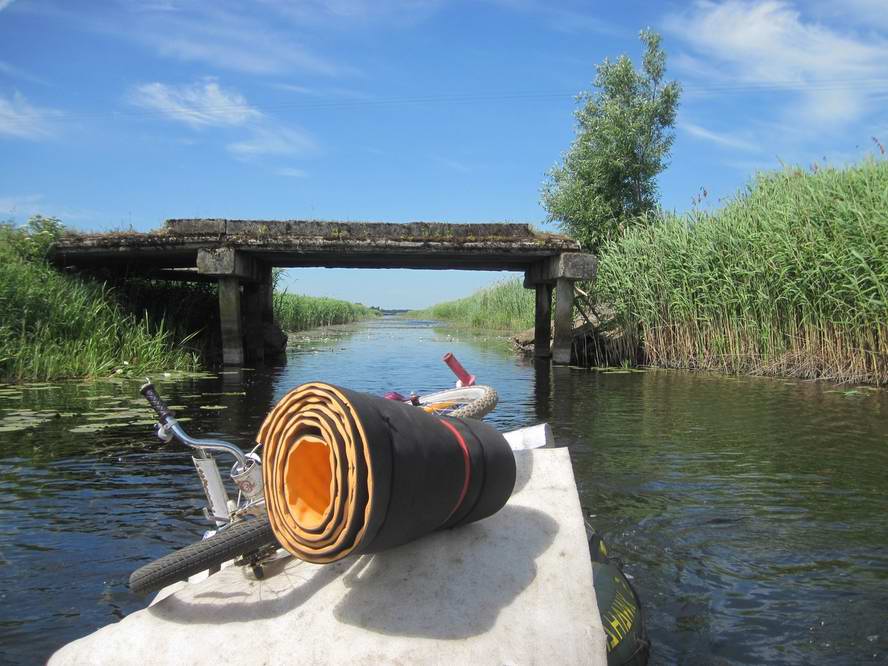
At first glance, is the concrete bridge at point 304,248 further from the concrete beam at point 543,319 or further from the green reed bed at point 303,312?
the green reed bed at point 303,312

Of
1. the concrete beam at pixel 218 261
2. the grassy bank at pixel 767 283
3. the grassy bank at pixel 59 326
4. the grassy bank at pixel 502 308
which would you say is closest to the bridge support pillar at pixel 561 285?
the grassy bank at pixel 767 283

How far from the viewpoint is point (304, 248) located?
13766 mm

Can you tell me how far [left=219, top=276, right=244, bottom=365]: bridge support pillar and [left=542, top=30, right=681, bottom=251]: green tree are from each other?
13.3 meters

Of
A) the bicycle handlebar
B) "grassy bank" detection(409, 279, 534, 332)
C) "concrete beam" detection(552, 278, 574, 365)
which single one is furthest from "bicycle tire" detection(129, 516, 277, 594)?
"grassy bank" detection(409, 279, 534, 332)

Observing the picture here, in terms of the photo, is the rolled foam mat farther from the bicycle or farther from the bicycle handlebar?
the bicycle handlebar

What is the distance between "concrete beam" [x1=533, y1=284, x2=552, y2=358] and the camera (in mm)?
16562

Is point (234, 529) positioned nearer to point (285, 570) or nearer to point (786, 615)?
point (285, 570)

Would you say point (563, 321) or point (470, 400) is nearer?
point (470, 400)

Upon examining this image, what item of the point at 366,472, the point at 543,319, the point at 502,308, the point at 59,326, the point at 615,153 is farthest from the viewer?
the point at 502,308

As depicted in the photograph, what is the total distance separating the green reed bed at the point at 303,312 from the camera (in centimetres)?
2772

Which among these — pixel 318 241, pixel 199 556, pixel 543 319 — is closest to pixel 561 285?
pixel 543 319

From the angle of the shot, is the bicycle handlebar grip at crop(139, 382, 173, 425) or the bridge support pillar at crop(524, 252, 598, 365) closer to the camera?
the bicycle handlebar grip at crop(139, 382, 173, 425)

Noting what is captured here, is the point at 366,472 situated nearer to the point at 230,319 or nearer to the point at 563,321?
the point at 230,319

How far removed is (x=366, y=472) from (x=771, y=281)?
11756 mm
